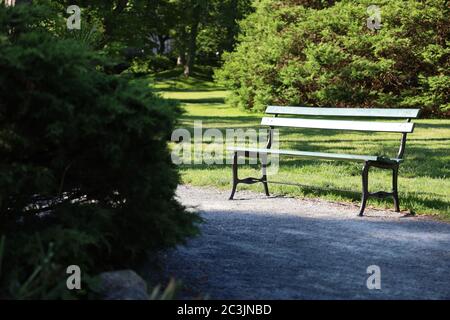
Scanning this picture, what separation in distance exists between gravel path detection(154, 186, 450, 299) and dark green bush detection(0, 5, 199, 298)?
57 centimetres

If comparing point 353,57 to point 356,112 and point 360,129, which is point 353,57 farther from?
point 360,129

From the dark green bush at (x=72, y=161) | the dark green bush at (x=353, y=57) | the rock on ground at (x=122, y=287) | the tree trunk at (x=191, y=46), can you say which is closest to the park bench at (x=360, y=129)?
the dark green bush at (x=72, y=161)

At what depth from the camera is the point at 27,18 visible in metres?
4.43

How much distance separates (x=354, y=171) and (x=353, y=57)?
460 inches

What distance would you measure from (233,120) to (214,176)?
1084 cm

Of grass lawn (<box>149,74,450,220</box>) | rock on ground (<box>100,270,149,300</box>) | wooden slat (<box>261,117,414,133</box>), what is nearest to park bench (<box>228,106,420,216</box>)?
wooden slat (<box>261,117,414,133</box>)

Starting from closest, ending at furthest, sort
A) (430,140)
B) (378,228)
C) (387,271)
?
(387,271)
(378,228)
(430,140)

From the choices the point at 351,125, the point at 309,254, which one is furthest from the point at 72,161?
the point at 351,125

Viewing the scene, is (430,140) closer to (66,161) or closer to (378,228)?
(378,228)

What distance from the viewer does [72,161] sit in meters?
4.30

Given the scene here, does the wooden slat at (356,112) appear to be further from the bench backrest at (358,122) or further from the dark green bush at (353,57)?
the dark green bush at (353,57)

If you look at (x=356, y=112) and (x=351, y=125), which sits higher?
(x=356, y=112)

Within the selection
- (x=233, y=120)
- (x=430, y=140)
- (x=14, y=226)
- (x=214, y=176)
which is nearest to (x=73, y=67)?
(x=14, y=226)

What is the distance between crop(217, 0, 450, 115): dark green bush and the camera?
68.5 feet
